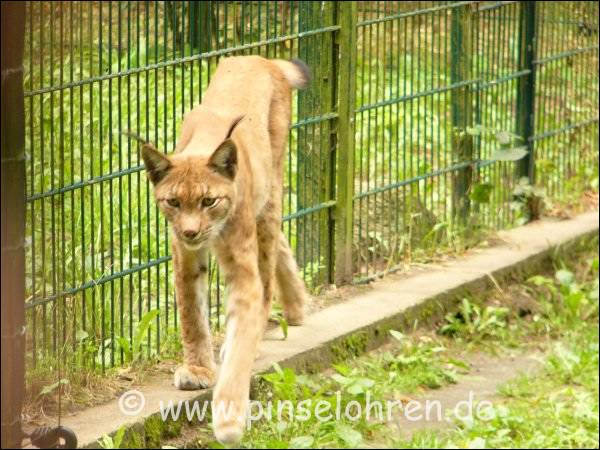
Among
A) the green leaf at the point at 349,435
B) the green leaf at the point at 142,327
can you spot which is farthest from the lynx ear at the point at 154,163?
the green leaf at the point at 349,435

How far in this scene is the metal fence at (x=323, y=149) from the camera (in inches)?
217

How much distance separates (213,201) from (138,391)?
1.00 metres

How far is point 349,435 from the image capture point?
17.9 feet

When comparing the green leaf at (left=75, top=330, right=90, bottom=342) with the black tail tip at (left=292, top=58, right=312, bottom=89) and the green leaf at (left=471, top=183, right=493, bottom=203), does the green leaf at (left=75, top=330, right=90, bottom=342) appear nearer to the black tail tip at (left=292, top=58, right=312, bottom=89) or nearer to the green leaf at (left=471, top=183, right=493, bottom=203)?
the black tail tip at (left=292, top=58, right=312, bottom=89)

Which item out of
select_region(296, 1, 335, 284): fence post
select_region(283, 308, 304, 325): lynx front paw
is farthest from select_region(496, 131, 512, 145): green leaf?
select_region(283, 308, 304, 325): lynx front paw

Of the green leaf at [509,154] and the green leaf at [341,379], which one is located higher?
the green leaf at [509,154]

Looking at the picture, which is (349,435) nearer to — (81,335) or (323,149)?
(81,335)

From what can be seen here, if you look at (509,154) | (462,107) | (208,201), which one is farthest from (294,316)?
(509,154)

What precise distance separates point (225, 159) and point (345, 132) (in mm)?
2224

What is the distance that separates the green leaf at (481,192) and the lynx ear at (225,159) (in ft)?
10.8

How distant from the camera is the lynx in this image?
16.5 ft

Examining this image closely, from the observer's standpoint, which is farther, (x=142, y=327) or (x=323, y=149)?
(x=323, y=149)

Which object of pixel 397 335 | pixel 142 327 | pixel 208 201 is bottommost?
pixel 397 335

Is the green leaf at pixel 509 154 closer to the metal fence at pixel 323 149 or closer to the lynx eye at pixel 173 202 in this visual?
the metal fence at pixel 323 149
